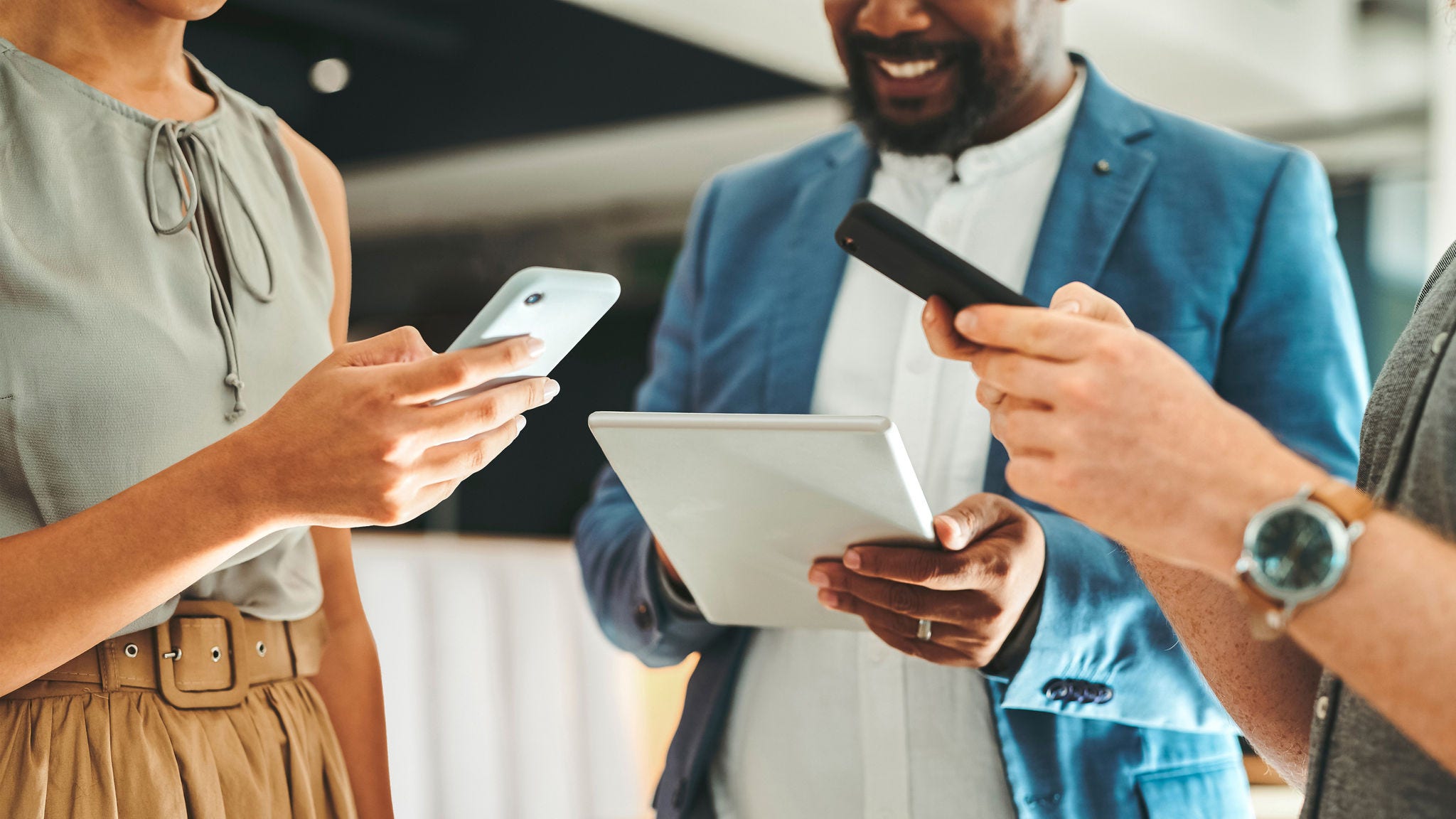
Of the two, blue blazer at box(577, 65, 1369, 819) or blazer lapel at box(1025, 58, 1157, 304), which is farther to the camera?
blazer lapel at box(1025, 58, 1157, 304)

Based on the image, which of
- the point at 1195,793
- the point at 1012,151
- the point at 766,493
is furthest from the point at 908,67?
the point at 1195,793

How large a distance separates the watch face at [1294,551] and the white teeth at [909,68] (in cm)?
97

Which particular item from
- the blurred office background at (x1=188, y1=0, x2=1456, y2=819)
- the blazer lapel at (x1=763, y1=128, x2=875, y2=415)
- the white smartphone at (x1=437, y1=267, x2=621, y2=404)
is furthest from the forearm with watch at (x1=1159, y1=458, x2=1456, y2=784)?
the blurred office background at (x1=188, y1=0, x2=1456, y2=819)

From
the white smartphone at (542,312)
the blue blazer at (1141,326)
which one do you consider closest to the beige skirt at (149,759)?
the white smartphone at (542,312)

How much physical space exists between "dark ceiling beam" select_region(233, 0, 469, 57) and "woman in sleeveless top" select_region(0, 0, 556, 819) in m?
4.66

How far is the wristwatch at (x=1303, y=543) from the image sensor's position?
2.14ft

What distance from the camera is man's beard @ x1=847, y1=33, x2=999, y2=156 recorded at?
4.83 feet

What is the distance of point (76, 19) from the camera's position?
0.97 meters

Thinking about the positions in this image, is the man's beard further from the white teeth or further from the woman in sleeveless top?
the woman in sleeveless top

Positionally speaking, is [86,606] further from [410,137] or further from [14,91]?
[410,137]

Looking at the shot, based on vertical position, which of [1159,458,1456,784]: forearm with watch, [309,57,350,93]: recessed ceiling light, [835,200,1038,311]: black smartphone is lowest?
[1159,458,1456,784]: forearm with watch

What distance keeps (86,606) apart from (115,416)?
0.51ft

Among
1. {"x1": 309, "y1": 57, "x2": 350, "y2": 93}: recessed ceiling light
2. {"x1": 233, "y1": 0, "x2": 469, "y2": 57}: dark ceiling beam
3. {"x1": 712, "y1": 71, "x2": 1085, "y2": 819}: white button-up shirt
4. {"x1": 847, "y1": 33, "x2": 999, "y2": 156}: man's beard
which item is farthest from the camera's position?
{"x1": 309, "y1": 57, "x2": 350, "y2": 93}: recessed ceiling light

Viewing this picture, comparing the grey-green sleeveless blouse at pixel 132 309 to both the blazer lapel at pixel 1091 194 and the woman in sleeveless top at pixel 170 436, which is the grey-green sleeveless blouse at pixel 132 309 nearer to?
the woman in sleeveless top at pixel 170 436
